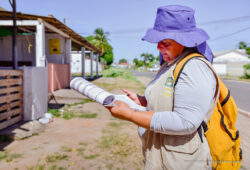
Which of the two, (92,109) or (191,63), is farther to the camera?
(92,109)

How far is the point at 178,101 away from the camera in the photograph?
1.12 m

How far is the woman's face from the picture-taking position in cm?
126

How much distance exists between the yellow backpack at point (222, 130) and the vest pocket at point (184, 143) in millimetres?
73

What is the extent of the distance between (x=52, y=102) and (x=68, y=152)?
193 inches

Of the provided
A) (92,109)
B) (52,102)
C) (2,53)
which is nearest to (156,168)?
(92,109)

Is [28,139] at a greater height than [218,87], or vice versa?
[218,87]

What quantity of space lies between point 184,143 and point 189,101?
0.93 ft

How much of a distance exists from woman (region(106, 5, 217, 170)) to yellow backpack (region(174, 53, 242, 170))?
0.13ft

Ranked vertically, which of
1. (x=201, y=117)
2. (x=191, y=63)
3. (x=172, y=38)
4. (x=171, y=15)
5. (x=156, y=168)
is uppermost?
(x=171, y=15)

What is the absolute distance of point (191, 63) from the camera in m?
1.13

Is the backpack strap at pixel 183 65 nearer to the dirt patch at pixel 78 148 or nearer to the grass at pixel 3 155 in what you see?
the dirt patch at pixel 78 148

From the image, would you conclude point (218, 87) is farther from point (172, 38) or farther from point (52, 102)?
point (52, 102)

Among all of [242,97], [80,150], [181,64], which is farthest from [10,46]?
[242,97]

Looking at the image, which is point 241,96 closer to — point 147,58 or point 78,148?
point 78,148
